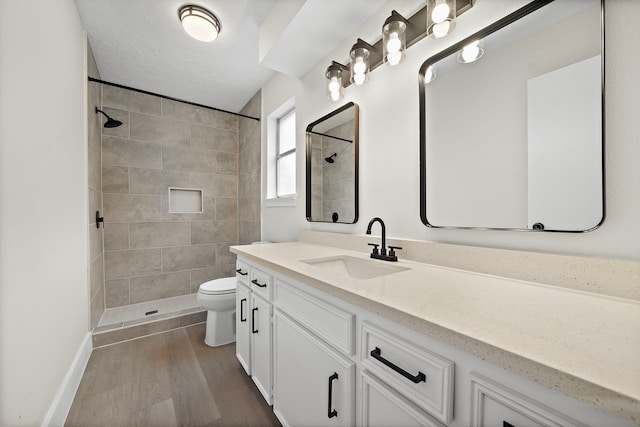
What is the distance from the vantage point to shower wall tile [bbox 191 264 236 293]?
3164mm

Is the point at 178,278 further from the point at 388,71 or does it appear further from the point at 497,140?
the point at 497,140

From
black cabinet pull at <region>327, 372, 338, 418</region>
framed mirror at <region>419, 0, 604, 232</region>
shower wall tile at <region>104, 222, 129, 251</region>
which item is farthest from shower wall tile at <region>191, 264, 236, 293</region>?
framed mirror at <region>419, 0, 604, 232</region>

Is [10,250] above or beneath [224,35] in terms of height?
beneath

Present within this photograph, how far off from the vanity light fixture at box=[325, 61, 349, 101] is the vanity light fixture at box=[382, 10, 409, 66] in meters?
0.43

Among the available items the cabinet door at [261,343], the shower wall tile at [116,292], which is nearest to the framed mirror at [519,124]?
the cabinet door at [261,343]

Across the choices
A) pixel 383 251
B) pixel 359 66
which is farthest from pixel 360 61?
pixel 383 251

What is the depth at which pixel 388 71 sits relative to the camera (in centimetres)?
140

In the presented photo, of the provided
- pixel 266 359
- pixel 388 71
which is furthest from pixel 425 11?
pixel 266 359

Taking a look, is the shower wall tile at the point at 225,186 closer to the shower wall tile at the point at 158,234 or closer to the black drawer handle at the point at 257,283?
the shower wall tile at the point at 158,234

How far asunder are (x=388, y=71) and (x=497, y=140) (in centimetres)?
73

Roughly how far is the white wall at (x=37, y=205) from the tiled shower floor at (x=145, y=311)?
632 millimetres

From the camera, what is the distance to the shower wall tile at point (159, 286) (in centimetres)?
282

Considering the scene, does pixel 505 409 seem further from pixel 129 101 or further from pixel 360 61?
pixel 129 101

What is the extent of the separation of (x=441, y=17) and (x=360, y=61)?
1.56ft
